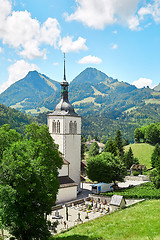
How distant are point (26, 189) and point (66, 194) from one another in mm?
23050

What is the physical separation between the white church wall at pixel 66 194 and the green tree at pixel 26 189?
64.0 ft

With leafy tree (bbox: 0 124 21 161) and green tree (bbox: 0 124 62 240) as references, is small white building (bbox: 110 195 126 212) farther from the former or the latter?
leafy tree (bbox: 0 124 21 161)

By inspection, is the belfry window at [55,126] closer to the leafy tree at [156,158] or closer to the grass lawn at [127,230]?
the leafy tree at [156,158]

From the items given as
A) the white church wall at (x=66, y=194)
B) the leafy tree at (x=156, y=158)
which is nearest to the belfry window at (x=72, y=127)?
the white church wall at (x=66, y=194)

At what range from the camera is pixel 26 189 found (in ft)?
50.2

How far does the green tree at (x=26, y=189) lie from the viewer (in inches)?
587

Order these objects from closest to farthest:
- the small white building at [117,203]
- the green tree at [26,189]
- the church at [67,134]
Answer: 1. the green tree at [26,189]
2. the small white building at [117,203]
3. the church at [67,134]

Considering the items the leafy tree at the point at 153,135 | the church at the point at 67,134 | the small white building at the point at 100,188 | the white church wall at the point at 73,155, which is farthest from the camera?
the leafy tree at the point at 153,135

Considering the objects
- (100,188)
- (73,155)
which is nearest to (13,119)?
(73,155)

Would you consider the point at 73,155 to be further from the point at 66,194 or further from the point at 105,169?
the point at 66,194

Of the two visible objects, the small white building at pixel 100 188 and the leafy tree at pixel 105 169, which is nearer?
the small white building at pixel 100 188

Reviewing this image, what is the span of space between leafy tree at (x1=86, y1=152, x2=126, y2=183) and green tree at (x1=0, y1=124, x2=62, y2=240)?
91.6 feet

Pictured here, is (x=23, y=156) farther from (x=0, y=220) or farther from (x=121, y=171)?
(x=121, y=171)

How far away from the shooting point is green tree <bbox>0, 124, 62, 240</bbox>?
1491cm
